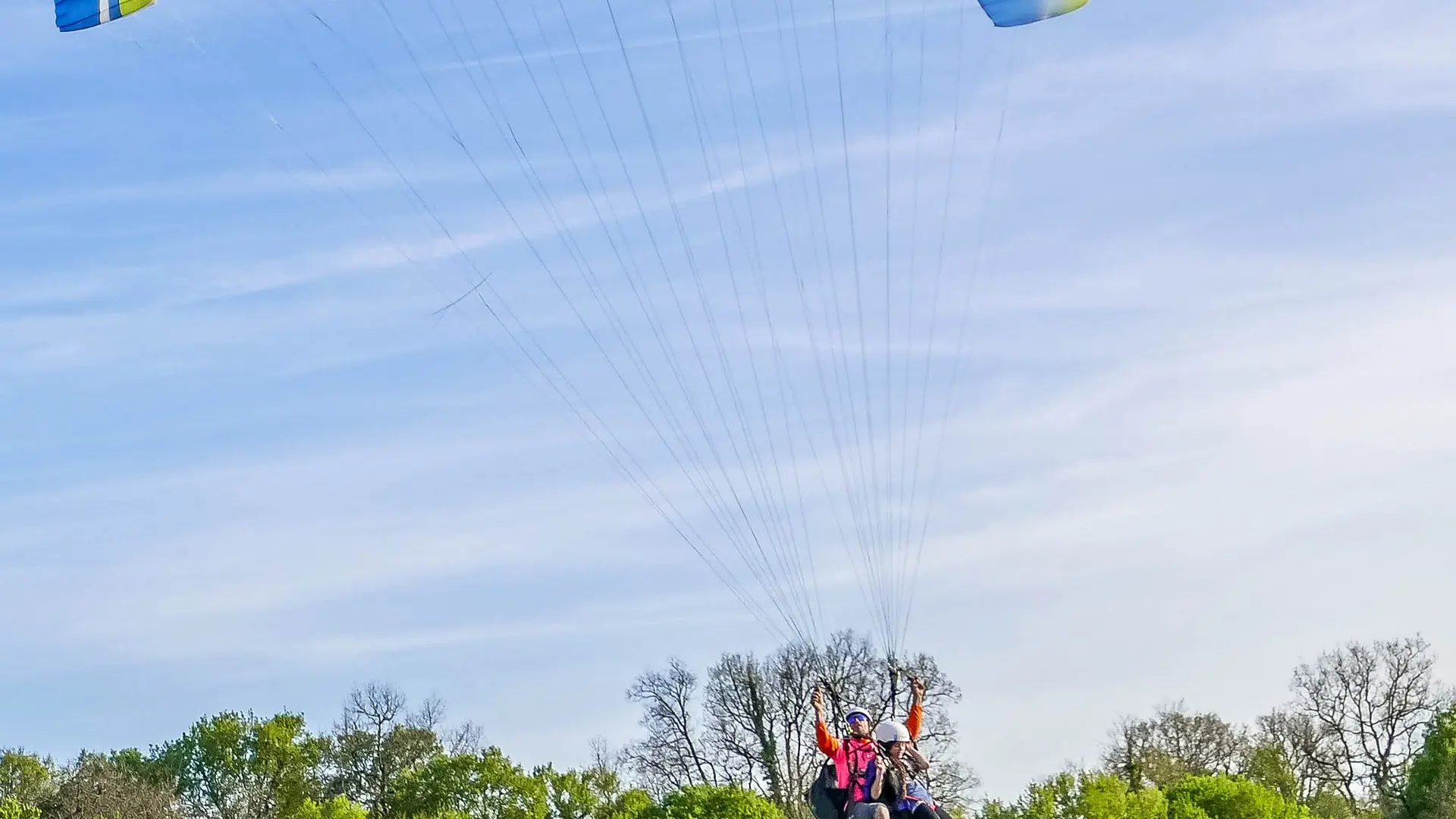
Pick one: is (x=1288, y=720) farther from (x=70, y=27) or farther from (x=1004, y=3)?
(x=70, y=27)

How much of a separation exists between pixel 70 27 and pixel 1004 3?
405 inches

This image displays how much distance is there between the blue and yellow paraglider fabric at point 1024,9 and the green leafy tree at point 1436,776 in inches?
1813

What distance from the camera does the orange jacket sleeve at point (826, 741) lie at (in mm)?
19811

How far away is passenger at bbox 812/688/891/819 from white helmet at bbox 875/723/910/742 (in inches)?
5.0

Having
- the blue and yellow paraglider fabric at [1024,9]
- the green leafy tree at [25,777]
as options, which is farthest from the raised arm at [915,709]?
the green leafy tree at [25,777]

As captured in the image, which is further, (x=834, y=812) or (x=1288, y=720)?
(x=1288, y=720)

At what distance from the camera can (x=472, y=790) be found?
2392 inches

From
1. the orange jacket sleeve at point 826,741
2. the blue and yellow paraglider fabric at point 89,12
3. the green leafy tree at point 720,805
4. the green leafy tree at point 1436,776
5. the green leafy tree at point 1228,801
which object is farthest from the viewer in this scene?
the green leafy tree at point 1436,776

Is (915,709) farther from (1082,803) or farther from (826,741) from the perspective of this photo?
(1082,803)

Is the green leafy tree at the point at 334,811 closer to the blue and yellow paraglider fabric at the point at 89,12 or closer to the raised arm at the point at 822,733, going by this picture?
the raised arm at the point at 822,733

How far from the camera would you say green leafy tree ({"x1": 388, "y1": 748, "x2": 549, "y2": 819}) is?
59.7m

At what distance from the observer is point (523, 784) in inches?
2370

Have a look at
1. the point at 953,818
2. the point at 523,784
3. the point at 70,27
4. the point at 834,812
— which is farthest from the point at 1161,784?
the point at 70,27

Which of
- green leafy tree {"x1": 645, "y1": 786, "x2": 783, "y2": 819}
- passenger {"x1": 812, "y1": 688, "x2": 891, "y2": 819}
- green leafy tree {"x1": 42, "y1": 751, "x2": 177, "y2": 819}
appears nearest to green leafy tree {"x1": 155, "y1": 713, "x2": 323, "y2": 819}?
green leafy tree {"x1": 42, "y1": 751, "x2": 177, "y2": 819}
